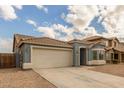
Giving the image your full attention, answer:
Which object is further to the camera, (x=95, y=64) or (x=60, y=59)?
(x=95, y=64)

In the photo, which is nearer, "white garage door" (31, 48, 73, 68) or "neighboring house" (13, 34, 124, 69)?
"neighboring house" (13, 34, 124, 69)

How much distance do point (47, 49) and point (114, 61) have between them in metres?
14.6

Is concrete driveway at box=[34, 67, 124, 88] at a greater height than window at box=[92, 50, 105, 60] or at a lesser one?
lesser

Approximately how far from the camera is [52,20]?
26.1 meters

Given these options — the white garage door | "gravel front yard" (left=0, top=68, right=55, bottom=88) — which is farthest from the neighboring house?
"gravel front yard" (left=0, top=68, right=55, bottom=88)

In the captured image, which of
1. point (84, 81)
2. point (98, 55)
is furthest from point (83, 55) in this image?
point (84, 81)

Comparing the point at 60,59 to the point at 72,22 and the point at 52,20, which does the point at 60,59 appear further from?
the point at 72,22

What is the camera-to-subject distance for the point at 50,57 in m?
16.8

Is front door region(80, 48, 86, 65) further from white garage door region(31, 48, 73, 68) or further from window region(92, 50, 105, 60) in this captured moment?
white garage door region(31, 48, 73, 68)

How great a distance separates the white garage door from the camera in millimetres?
15609

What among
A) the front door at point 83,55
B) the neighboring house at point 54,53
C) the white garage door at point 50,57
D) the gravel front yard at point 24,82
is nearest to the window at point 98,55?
the neighboring house at point 54,53

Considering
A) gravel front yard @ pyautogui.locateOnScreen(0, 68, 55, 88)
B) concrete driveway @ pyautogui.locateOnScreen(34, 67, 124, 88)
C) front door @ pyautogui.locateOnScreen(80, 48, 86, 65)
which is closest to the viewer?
gravel front yard @ pyautogui.locateOnScreen(0, 68, 55, 88)

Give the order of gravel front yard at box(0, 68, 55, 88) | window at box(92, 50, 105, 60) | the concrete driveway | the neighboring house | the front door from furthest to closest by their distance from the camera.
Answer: window at box(92, 50, 105, 60)
the front door
the neighboring house
the concrete driveway
gravel front yard at box(0, 68, 55, 88)
